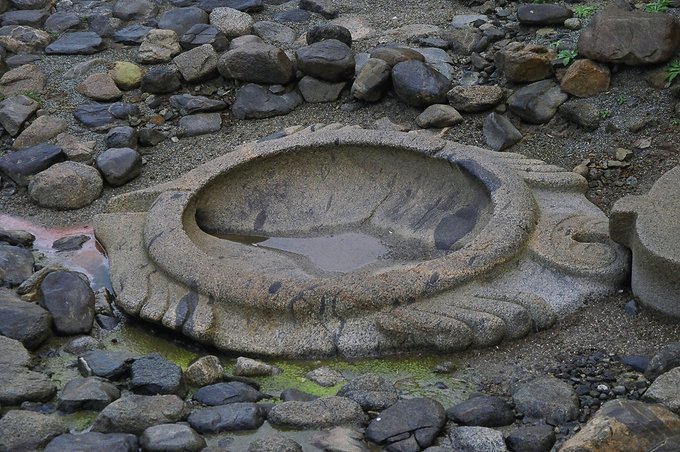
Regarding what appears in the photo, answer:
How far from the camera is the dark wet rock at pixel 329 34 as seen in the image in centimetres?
643

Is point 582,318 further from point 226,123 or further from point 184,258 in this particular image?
point 226,123

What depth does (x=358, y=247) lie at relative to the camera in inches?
196

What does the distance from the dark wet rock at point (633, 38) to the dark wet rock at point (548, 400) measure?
2474mm

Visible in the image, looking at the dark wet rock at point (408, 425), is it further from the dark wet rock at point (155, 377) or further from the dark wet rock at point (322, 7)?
the dark wet rock at point (322, 7)

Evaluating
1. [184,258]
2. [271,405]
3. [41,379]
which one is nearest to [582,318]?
[271,405]

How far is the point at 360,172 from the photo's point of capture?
5.25 meters

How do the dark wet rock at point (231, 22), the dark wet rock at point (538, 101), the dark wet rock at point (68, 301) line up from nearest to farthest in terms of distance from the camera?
the dark wet rock at point (68, 301) → the dark wet rock at point (538, 101) → the dark wet rock at point (231, 22)

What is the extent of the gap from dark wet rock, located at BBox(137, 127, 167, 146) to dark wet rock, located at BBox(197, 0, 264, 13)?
4.98ft

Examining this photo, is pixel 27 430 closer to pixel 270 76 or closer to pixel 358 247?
pixel 358 247

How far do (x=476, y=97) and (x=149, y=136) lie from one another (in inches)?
72.0

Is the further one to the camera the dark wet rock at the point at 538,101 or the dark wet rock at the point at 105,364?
the dark wet rock at the point at 538,101

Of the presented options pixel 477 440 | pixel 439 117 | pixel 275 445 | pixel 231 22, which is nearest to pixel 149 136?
pixel 231 22

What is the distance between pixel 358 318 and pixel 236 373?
51 cm

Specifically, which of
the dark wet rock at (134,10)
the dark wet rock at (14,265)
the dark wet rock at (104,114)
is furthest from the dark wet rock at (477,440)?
the dark wet rock at (134,10)
